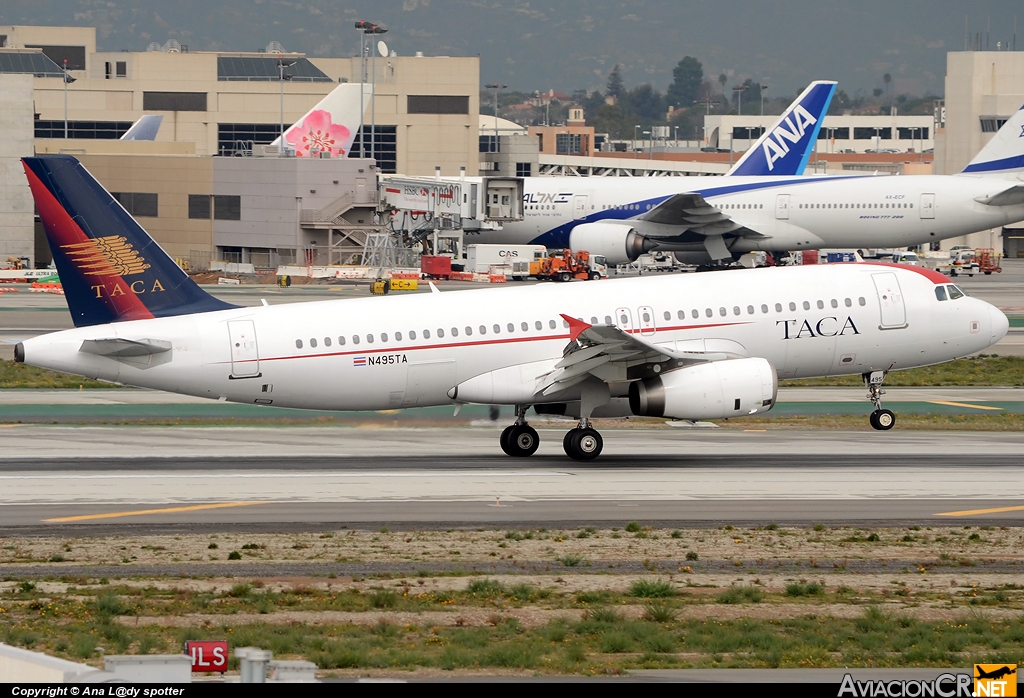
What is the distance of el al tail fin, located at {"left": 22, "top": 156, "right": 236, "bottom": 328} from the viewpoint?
29406 millimetres

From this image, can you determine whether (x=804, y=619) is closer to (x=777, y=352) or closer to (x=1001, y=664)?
(x=1001, y=664)

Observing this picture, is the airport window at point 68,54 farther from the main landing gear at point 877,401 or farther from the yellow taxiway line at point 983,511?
the yellow taxiway line at point 983,511

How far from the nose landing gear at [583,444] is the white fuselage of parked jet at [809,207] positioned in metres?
51.2

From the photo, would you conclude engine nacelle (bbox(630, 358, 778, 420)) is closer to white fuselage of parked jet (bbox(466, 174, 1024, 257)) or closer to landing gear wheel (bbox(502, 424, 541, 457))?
landing gear wheel (bbox(502, 424, 541, 457))

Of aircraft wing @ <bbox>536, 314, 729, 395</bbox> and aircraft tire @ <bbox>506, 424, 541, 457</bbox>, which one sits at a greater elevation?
aircraft wing @ <bbox>536, 314, 729, 395</bbox>

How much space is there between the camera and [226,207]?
99250 mm

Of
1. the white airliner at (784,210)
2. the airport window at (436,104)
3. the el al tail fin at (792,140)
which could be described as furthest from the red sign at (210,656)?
the airport window at (436,104)

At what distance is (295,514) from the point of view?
80.9 feet

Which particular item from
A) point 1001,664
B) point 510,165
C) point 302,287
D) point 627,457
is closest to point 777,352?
point 627,457

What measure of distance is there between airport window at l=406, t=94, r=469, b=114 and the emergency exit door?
10777 centimetres

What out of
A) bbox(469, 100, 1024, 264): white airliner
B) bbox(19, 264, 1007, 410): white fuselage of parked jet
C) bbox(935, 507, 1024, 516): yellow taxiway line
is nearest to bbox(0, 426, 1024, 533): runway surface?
bbox(935, 507, 1024, 516): yellow taxiway line

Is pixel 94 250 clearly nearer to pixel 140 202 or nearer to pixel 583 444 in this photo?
pixel 583 444

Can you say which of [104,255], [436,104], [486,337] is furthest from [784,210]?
[436,104]

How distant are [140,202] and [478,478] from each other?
80432mm
